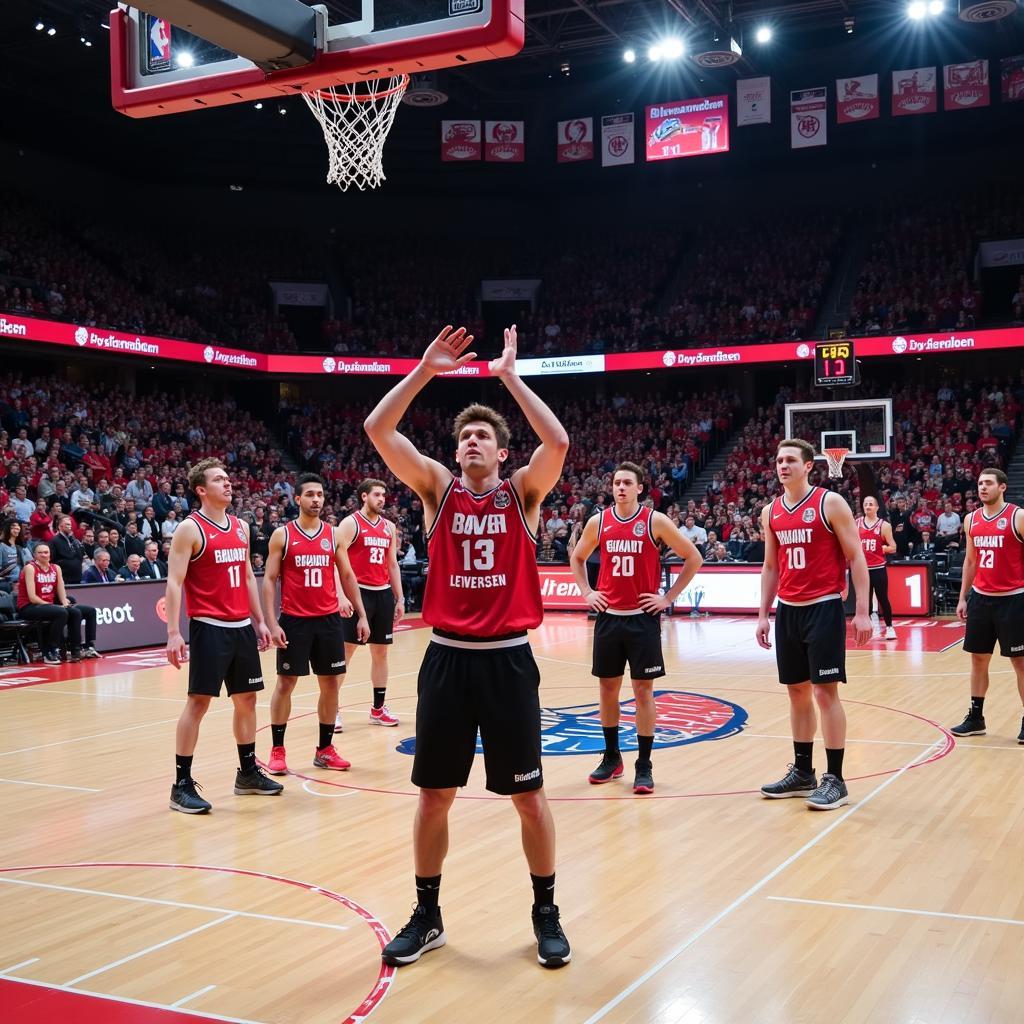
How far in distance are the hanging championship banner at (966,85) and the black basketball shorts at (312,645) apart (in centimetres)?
2367

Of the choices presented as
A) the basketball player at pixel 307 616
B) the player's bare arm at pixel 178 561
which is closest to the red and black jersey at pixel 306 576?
the basketball player at pixel 307 616

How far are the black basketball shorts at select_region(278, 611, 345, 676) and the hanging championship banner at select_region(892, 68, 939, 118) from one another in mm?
23269

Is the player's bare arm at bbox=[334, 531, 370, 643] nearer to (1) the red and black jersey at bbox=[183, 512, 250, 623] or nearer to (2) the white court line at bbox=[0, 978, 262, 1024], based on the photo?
(1) the red and black jersey at bbox=[183, 512, 250, 623]

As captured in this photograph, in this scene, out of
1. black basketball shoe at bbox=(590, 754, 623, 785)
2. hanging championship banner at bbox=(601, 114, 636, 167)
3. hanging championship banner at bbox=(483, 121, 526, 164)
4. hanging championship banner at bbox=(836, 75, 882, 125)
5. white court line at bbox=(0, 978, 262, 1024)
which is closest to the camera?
white court line at bbox=(0, 978, 262, 1024)

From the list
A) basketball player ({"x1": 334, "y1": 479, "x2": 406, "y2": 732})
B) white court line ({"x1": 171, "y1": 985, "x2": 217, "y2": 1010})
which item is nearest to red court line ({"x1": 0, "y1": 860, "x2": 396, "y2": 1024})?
white court line ({"x1": 171, "y1": 985, "x2": 217, "y2": 1010})

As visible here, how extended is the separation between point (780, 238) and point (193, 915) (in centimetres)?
3054

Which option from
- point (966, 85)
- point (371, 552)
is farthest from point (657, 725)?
point (966, 85)

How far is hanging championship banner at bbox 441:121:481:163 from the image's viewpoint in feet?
95.8

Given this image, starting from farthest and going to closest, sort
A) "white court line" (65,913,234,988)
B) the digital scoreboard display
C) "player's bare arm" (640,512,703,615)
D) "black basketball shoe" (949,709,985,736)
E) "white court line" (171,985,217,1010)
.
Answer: the digital scoreboard display, "black basketball shoe" (949,709,985,736), "player's bare arm" (640,512,703,615), "white court line" (65,913,234,988), "white court line" (171,985,217,1010)

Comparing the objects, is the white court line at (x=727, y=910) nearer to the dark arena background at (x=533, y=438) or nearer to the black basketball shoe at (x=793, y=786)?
the dark arena background at (x=533, y=438)

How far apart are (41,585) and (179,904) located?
10.6 metres

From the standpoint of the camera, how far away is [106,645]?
1603 cm

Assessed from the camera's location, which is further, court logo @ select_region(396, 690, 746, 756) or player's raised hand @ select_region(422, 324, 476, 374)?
court logo @ select_region(396, 690, 746, 756)

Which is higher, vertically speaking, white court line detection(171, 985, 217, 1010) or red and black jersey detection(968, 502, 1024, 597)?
red and black jersey detection(968, 502, 1024, 597)
